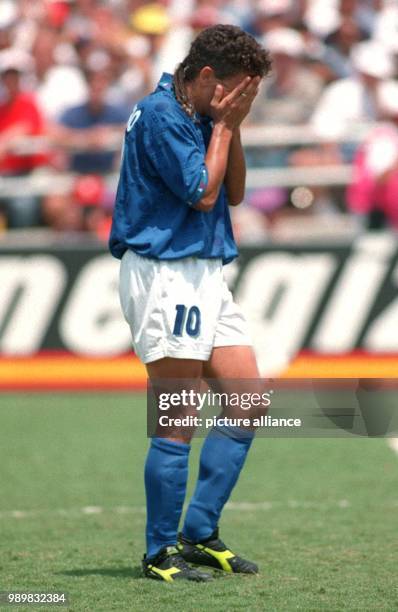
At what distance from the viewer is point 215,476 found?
5.12 meters

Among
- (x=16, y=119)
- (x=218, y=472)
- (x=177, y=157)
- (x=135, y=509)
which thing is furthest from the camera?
(x=16, y=119)

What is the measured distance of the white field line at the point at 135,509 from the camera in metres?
6.71

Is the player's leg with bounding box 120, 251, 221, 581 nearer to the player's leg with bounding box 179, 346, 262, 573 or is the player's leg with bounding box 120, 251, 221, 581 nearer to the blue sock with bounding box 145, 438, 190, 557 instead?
the blue sock with bounding box 145, 438, 190, 557

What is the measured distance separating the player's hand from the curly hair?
5cm

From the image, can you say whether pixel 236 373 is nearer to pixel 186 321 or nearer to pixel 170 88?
pixel 186 321


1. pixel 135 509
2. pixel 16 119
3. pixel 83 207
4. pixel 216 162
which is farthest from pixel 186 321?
pixel 16 119

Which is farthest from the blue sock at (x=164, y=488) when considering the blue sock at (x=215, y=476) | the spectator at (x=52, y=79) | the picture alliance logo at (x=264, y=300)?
the spectator at (x=52, y=79)

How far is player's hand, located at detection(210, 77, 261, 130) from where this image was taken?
489 centimetres

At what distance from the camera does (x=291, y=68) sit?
12.4 m

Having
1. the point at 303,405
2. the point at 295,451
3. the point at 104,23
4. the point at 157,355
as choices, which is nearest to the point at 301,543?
the point at 303,405

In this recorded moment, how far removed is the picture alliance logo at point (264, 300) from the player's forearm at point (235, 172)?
5.92 m

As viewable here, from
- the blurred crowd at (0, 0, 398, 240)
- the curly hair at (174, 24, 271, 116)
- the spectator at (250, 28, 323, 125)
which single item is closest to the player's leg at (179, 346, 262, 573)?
the curly hair at (174, 24, 271, 116)

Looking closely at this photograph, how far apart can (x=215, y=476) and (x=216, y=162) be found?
4.04 ft

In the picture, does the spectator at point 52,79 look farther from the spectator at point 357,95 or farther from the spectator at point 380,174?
the spectator at point 380,174
